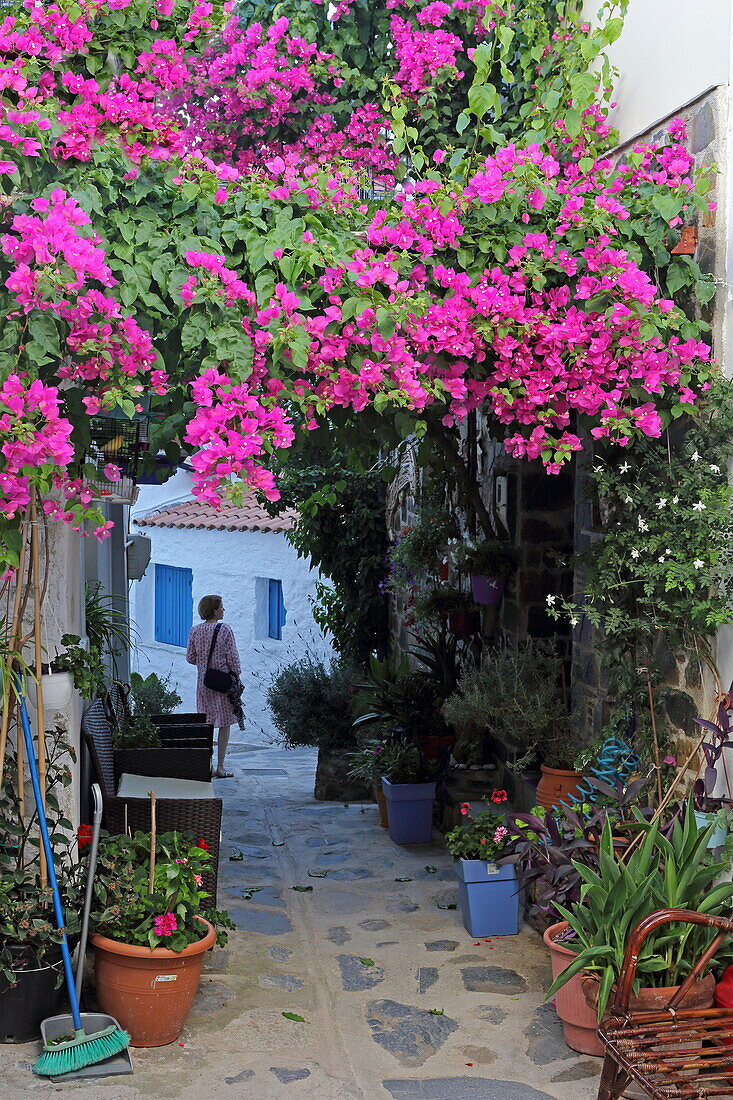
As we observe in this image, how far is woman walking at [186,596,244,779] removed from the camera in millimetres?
8930

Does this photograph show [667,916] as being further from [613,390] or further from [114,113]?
[114,113]

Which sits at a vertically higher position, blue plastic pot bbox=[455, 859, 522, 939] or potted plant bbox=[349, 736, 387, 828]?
potted plant bbox=[349, 736, 387, 828]

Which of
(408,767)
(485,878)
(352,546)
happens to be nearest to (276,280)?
(485,878)

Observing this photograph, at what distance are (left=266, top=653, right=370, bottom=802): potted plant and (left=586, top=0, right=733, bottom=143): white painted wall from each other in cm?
517

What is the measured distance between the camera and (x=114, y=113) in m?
3.34

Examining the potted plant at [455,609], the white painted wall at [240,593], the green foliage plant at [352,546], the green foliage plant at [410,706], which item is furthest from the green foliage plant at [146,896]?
the white painted wall at [240,593]

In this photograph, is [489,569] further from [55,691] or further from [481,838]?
[55,691]

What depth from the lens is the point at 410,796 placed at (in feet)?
21.5

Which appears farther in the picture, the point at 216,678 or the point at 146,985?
the point at 216,678

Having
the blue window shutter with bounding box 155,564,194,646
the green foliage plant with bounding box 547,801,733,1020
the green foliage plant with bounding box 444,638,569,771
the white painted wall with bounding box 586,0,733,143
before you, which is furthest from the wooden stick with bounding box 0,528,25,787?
the blue window shutter with bounding box 155,564,194,646

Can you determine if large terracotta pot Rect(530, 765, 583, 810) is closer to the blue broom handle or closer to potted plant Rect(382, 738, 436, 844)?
potted plant Rect(382, 738, 436, 844)

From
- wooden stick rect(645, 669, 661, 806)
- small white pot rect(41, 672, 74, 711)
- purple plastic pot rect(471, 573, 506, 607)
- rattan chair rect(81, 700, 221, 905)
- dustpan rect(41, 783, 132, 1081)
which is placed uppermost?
purple plastic pot rect(471, 573, 506, 607)

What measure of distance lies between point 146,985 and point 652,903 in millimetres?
1720

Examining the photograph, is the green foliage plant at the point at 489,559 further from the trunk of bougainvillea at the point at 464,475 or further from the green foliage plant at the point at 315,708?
the green foliage plant at the point at 315,708
